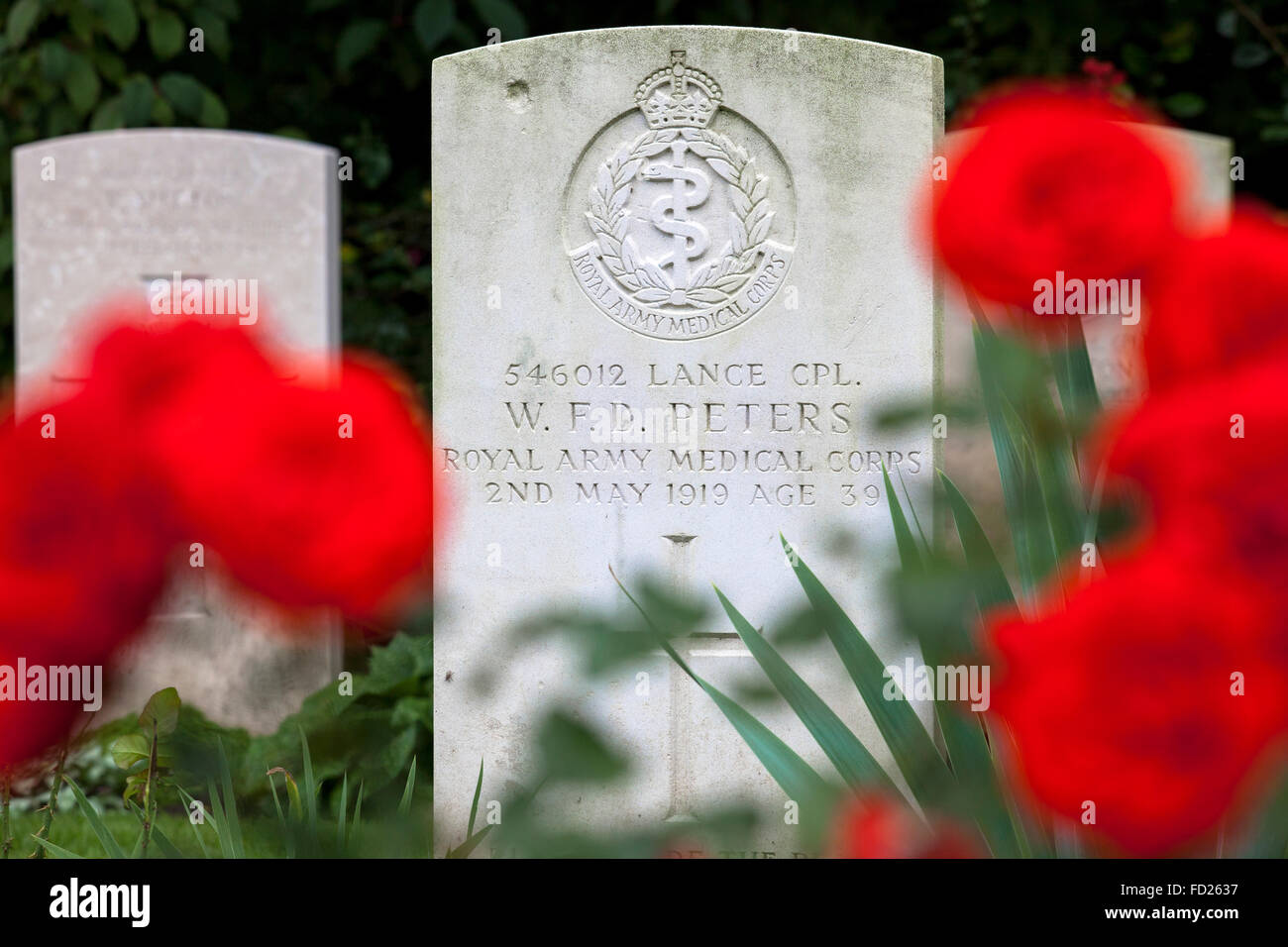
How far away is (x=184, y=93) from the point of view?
4027 millimetres

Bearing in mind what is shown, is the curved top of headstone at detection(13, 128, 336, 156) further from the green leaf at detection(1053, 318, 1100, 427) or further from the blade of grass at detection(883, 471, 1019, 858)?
the green leaf at detection(1053, 318, 1100, 427)

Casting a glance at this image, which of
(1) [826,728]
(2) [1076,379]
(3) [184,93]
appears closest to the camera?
(2) [1076,379]

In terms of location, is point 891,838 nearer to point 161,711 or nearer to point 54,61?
point 161,711

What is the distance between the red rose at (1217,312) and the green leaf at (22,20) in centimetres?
406

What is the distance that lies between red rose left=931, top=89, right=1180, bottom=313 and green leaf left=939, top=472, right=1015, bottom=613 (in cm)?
9

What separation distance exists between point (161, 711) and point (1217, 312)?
831 mm

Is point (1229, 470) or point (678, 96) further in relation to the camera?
point (678, 96)

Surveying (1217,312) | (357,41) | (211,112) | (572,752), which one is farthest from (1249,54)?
(572,752)

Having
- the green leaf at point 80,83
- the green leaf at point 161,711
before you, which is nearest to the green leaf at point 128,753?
the green leaf at point 161,711

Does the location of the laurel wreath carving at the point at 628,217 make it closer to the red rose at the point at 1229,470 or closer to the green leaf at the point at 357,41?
the green leaf at the point at 357,41

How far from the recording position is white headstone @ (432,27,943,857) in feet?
9.12

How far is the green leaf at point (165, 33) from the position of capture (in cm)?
393

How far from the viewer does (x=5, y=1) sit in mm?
4422

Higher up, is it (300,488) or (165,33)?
(165,33)
